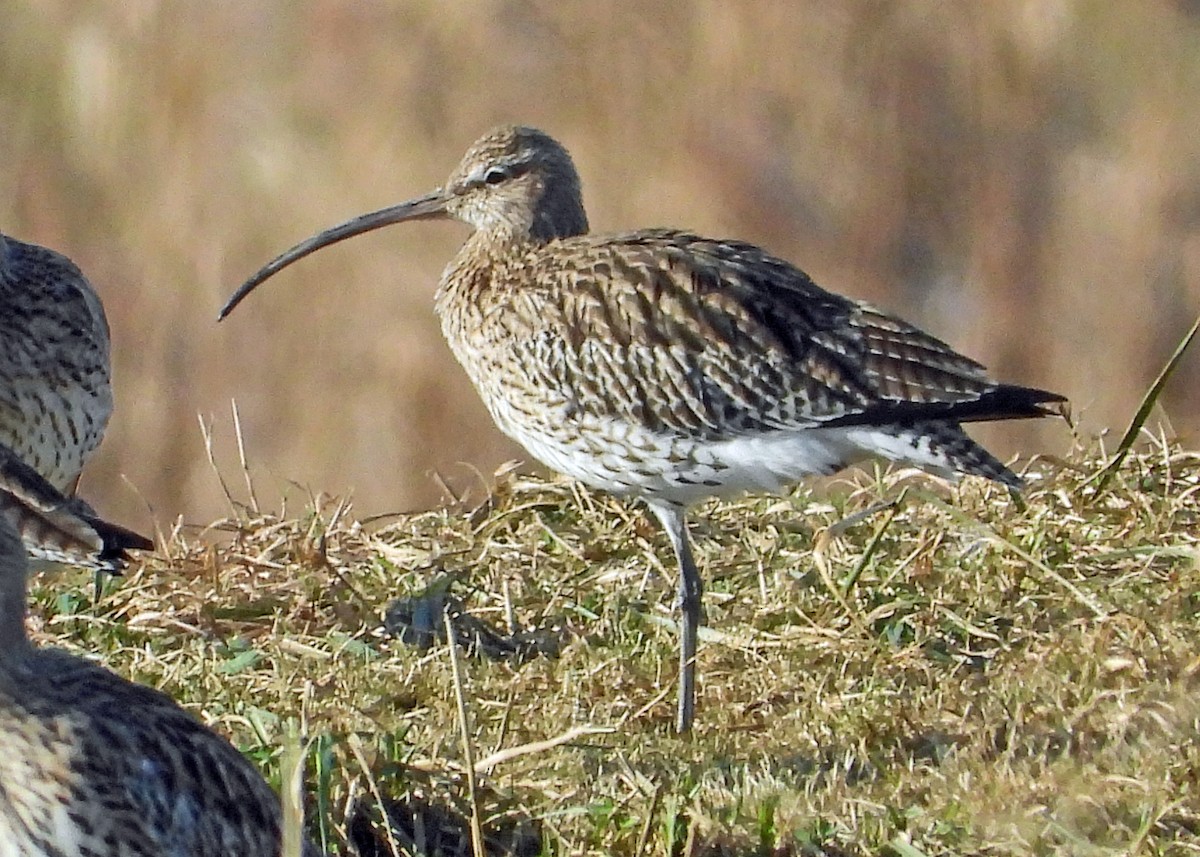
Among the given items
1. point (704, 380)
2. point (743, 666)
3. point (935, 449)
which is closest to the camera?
point (935, 449)

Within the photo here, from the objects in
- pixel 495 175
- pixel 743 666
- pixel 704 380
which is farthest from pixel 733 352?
pixel 495 175

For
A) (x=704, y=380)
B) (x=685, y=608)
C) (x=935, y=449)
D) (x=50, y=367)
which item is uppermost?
(x=50, y=367)

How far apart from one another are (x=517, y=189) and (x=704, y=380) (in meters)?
1.18

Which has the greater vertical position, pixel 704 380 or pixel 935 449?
pixel 704 380

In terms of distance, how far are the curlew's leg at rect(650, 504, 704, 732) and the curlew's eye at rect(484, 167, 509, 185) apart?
1362 millimetres

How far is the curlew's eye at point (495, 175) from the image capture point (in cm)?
684

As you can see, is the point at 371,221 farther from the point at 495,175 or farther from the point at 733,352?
the point at 733,352

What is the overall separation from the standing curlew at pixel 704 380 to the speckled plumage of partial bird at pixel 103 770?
1636 mm

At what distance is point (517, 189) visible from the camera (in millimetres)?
6801

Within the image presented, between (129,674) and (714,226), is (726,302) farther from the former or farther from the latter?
(714,226)

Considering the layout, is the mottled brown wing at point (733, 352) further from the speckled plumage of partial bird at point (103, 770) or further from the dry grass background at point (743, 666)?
the speckled plumage of partial bird at point (103, 770)

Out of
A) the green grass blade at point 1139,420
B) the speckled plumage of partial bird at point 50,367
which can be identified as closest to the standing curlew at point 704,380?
the green grass blade at point 1139,420

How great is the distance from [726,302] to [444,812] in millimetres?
1844

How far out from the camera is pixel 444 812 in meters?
4.61
